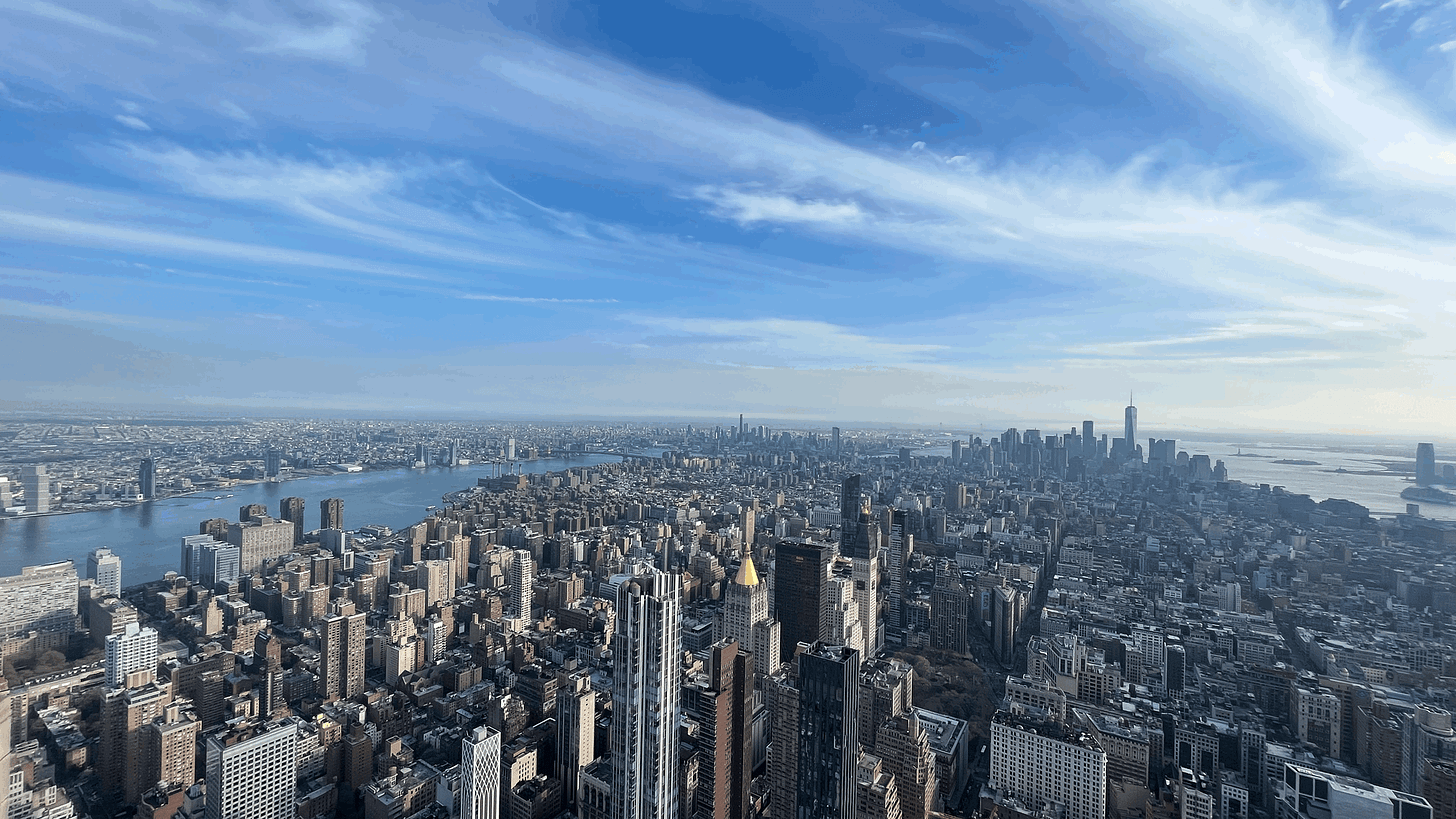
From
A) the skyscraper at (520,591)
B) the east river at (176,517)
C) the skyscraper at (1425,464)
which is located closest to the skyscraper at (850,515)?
the skyscraper at (520,591)

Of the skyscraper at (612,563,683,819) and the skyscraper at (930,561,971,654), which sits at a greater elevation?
the skyscraper at (612,563,683,819)

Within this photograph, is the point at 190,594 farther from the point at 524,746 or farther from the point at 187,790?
the point at 524,746

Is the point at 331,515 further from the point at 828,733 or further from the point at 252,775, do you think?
the point at 828,733

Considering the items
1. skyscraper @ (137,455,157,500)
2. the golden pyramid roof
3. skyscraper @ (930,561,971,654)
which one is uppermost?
skyscraper @ (137,455,157,500)

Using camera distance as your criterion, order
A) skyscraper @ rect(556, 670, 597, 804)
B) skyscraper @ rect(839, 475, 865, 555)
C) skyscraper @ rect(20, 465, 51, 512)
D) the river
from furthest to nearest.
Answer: skyscraper @ rect(839, 475, 865, 555) < the river < skyscraper @ rect(20, 465, 51, 512) < skyscraper @ rect(556, 670, 597, 804)

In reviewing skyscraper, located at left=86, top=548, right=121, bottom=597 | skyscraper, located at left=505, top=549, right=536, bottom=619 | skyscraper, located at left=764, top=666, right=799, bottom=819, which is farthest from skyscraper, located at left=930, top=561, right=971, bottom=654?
skyscraper, located at left=86, top=548, right=121, bottom=597

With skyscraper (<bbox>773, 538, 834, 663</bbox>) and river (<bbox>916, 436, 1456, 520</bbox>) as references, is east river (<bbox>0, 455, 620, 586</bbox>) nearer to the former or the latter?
skyscraper (<bbox>773, 538, 834, 663</bbox>)
